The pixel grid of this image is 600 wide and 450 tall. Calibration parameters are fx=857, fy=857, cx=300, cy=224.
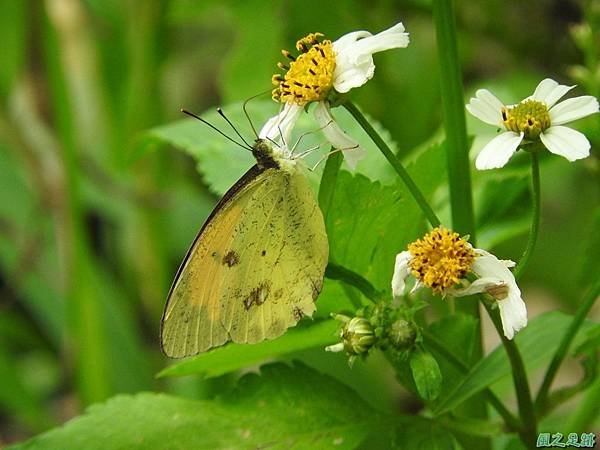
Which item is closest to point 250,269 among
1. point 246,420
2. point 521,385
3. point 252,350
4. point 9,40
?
point 252,350

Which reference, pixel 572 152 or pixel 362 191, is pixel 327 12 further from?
pixel 572 152

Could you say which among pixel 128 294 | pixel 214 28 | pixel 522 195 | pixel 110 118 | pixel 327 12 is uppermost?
pixel 214 28

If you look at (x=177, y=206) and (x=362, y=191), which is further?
(x=177, y=206)

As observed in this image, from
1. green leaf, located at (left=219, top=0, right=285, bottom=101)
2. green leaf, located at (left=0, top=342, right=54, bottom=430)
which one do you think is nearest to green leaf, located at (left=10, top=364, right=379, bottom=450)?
green leaf, located at (left=219, top=0, right=285, bottom=101)

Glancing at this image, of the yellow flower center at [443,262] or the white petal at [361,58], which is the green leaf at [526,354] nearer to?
the yellow flower center at [443,262]

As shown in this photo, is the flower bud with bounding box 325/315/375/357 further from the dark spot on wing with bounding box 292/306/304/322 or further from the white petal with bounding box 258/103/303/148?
the white petal with bounding box 258/103/303/148

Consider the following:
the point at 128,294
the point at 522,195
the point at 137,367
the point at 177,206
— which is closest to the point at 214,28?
the point at 177,206
